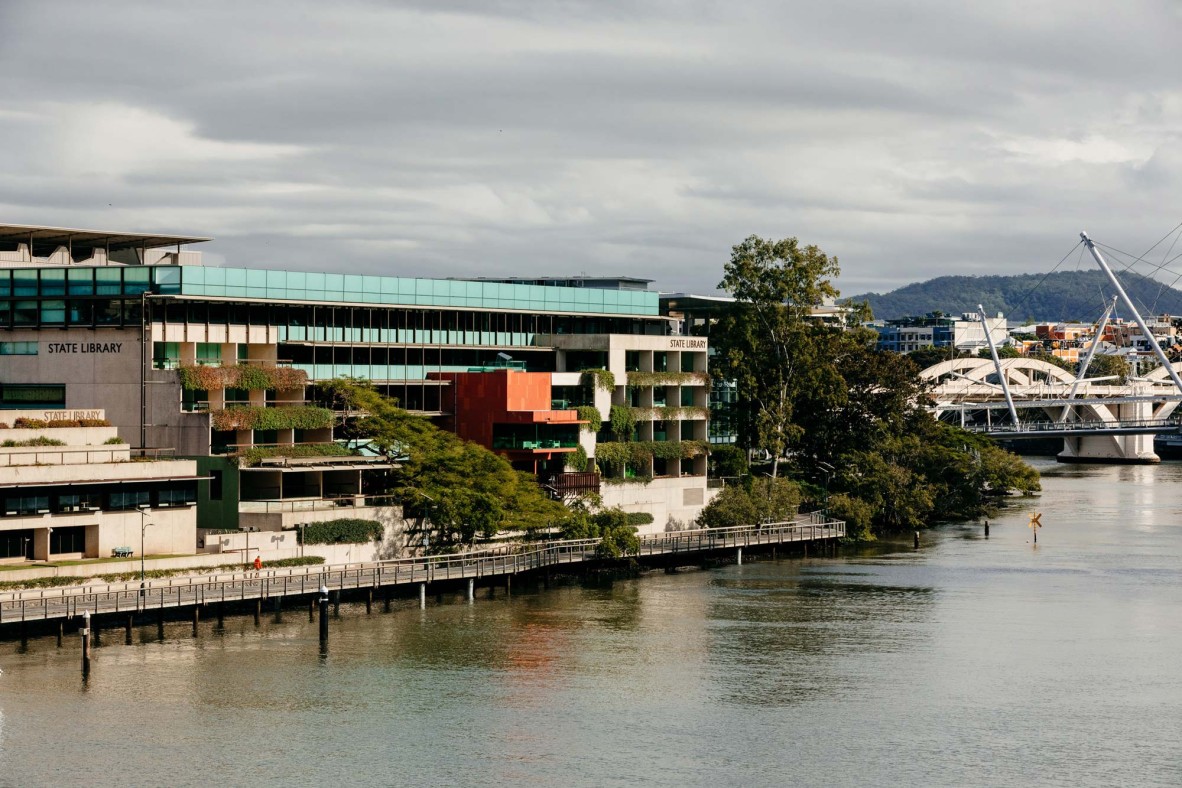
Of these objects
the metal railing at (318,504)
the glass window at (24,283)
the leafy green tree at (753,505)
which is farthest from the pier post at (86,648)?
the leafy green tree at (753,505)

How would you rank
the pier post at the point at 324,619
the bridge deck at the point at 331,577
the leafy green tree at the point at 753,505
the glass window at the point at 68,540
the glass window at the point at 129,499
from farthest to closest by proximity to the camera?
the leafy green tree at the point at 753,505, the glass window at the point at 129,499, the glass window at the point at 68,540, the pier post at the point at 324,619, the bridge deck at the point at 331,577

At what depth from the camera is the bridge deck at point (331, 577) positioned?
84.5 meters

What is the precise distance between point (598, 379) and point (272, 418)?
87.1 feet

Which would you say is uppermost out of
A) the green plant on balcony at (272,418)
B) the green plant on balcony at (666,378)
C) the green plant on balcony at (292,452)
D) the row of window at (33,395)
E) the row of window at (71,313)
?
the row of window at (71,313)

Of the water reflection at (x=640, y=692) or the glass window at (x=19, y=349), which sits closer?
the water reflection at (x=640, y=692)

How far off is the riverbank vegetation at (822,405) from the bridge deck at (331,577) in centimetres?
1048

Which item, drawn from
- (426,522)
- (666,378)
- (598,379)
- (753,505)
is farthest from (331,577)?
(666,378)

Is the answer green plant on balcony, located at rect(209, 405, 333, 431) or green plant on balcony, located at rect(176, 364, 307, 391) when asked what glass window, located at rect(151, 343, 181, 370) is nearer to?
green plant on balcony, located at rect(176, 364, 307, 391)

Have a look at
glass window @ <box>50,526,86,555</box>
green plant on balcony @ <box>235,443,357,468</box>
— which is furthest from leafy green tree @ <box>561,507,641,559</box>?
glass window @ <box>50,526,86,555</box>

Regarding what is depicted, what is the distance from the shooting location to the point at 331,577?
96812 mm

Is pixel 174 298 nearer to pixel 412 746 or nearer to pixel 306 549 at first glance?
pixel 306 549

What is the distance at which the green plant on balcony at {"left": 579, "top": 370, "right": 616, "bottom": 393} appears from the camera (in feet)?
415

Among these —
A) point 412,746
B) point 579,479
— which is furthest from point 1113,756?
point 579,479

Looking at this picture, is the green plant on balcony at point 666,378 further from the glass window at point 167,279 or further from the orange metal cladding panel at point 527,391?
the glass window at point 167,279
